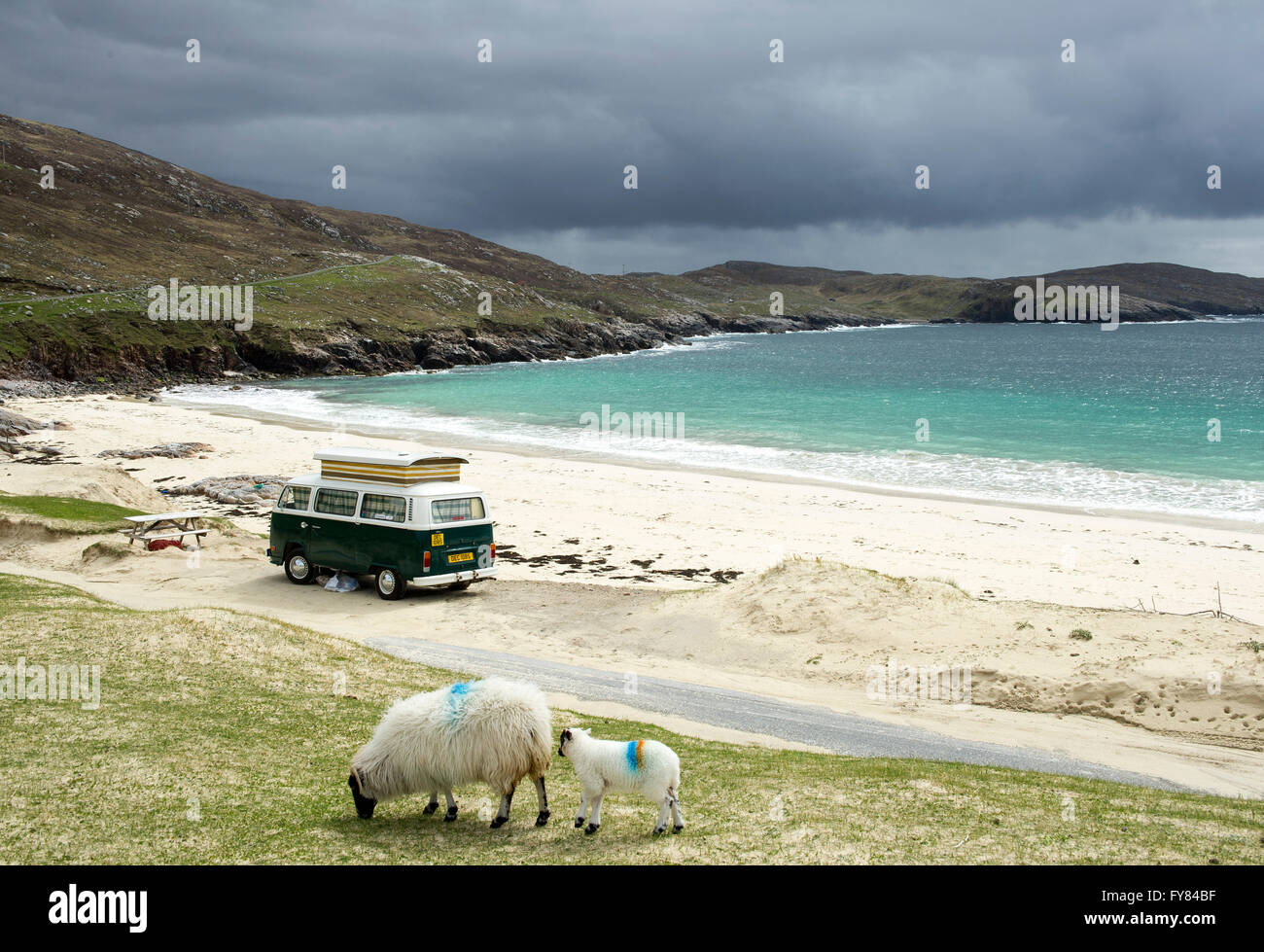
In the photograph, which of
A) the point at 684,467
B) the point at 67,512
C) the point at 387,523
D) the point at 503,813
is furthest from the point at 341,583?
the point at 684,467

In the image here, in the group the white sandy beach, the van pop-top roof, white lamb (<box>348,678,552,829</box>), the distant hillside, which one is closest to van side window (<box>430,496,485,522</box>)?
the van pop-top roof

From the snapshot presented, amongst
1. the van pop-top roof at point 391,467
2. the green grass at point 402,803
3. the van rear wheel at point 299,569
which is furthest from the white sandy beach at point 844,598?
the green grass at point 402,803

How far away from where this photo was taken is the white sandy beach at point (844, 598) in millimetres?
15086

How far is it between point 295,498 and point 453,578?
5.46 meters

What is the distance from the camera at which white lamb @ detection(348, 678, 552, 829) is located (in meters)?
8.28

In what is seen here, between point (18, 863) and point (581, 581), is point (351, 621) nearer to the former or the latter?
point (581, 581)

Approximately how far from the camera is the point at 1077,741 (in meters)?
13.9

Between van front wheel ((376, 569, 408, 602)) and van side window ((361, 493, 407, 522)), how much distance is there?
1469 millimetres

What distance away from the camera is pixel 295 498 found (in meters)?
24.4

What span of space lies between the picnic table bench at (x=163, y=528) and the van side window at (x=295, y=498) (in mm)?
4356

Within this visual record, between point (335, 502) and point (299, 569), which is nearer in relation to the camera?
point (335, 502)

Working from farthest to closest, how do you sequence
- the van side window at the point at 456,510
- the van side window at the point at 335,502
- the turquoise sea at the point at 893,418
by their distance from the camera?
1. the turquoise sea at the point at 893,418
2. the van side window at the point at 335,502
3. the van side window at the point at 456,510

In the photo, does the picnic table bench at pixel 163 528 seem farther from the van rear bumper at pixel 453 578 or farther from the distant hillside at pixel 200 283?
the distant hillside at pixel 200 283

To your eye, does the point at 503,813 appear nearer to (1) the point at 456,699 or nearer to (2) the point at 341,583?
(1) the point at 456,699
